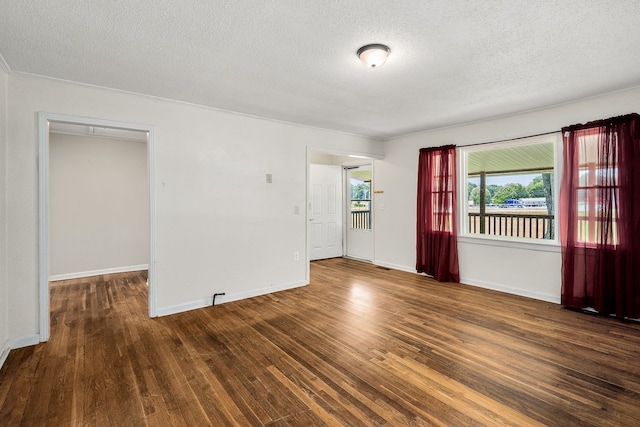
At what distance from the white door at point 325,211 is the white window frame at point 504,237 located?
2858 millimetres

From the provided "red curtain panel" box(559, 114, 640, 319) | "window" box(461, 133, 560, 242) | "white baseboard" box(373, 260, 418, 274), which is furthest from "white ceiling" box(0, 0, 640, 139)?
"white baseboard" box(373, 260, 418, 274)

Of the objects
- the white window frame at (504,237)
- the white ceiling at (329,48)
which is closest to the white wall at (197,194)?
the white ceiling at (329,48)

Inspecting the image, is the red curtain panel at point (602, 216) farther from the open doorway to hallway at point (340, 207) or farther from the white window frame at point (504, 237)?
the open doorway to hallway at point (340, 207)

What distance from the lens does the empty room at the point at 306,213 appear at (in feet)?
6.62

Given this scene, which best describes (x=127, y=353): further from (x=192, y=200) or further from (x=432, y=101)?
(x=432, y=101)

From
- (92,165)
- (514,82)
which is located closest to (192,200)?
(92,165)

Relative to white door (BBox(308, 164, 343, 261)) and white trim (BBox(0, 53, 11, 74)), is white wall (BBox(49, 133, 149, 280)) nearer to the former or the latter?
white trim (BBox(0, 53, 11, 74))

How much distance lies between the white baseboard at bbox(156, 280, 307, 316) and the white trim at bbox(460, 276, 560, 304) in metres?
2.63

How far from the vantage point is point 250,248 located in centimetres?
427

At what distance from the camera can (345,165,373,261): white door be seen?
22.1 feet

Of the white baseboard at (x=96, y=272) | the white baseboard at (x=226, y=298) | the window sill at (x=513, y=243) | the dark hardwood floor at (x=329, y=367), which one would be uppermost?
the window sill at (x=513, y=243)

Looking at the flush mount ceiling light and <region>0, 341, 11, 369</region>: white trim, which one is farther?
<region>0, 341, 11, 369</region>: white trim

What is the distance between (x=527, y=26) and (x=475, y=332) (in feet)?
8.83

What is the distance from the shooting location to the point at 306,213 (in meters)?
4.82
